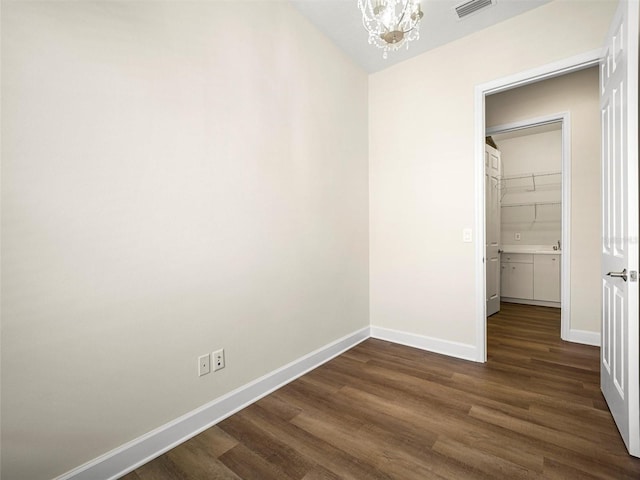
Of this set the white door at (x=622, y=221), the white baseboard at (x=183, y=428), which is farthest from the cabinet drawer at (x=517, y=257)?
the white baseboard at (x=183, y=428)

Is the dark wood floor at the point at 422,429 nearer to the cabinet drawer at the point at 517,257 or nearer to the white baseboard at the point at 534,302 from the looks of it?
the white baseboard at the point at 534,302

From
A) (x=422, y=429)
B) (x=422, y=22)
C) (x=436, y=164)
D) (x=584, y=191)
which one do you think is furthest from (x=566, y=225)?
(x=422, y=429)

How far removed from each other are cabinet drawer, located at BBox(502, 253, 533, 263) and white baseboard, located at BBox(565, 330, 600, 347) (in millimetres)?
1947

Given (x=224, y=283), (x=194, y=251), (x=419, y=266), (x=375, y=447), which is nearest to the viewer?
(x=375, y=447)

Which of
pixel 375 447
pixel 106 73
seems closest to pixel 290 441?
pixel 375 447

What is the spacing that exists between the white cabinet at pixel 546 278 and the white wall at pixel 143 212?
4045 millimetres

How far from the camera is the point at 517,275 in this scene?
4891 mm

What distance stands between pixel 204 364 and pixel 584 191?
3.79 metres

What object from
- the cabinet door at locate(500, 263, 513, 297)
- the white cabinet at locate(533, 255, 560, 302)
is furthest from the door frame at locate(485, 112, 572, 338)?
the cabinet door at locate(500, 263, 513, 297)

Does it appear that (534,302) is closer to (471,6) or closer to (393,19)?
(471,6)

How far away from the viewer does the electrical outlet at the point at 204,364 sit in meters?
1.80

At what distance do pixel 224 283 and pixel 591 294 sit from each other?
351cm

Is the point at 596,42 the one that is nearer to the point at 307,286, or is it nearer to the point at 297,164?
the point at 297,164

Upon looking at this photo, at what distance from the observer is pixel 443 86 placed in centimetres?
286
